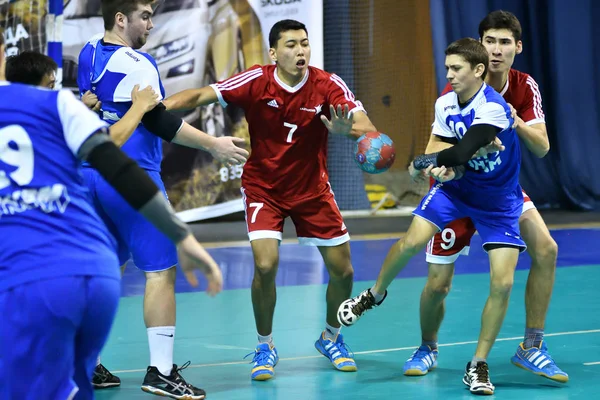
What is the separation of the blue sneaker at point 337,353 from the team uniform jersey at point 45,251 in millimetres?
2958

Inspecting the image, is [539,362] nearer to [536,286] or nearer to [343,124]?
[536,286]

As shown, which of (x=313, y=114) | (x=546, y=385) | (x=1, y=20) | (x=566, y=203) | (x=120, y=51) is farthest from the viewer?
(x=566, y=203)

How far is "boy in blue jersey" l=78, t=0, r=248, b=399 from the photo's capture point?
496 cm

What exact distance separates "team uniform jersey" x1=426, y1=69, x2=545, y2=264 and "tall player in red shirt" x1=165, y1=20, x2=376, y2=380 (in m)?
0.56

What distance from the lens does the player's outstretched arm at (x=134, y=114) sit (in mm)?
4520

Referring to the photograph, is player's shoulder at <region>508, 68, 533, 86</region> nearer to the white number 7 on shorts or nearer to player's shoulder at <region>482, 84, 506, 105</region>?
player's shoulder at <region>482, 84, 506, 105</region>

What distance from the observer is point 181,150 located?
12727 mm

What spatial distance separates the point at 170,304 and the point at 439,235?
1.67 meters

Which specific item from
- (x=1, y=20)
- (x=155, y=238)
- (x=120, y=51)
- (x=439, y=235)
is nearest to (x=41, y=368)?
(x=155, y=238)

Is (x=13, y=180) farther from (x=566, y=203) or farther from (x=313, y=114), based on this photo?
(x=566, y=203)

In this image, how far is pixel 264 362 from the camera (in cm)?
567

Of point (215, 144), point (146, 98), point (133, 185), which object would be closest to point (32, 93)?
point (133, 185)

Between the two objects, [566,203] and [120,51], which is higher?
[120,51]

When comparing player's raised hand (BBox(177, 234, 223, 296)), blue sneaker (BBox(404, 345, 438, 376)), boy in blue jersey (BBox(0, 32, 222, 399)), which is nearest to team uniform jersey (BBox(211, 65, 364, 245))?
blue sneaker (BBox(404, 345, 438, 376))
